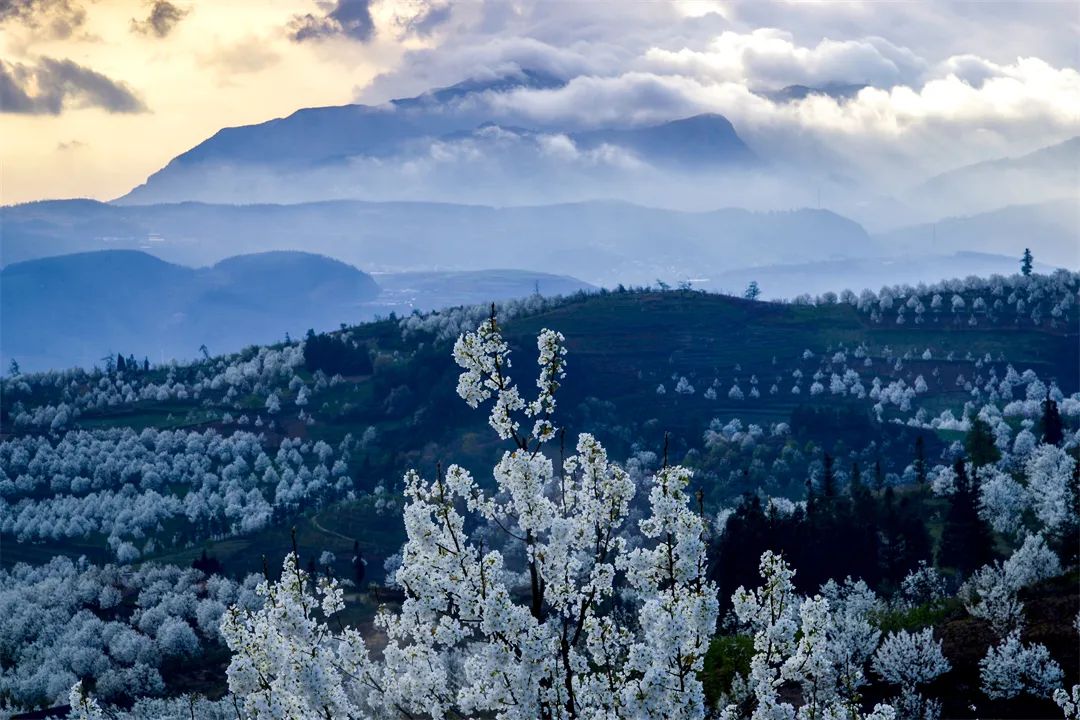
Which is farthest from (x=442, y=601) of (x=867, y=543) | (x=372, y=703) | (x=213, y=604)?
(x=213, y=604)

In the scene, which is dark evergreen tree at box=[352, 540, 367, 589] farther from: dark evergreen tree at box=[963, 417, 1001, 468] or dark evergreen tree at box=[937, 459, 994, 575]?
dark evergreen tree at box=[963, 417, 1001, 468]

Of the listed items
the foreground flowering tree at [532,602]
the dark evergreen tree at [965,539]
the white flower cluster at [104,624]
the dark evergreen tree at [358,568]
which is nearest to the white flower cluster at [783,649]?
the foreground flowering tree at [532,602]

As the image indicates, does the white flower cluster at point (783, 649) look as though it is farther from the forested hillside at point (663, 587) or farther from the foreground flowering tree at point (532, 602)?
the foreground flowering tree at point (532, 602)

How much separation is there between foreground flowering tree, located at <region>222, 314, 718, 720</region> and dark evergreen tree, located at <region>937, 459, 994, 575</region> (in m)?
98.6

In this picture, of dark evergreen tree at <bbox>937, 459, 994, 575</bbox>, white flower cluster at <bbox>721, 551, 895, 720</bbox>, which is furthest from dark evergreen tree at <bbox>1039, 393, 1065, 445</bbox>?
white flower cluster at <bbox>721, 551, 895, 720</bbox>

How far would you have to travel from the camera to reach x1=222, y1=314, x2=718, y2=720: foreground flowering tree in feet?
55.7

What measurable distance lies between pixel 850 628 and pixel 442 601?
198 feet

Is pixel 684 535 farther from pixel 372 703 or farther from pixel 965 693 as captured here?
pixel 965 693

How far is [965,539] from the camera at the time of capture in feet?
369

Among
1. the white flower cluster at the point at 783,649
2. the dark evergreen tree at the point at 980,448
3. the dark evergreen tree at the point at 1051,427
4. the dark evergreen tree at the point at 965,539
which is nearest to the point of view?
the white flower cluster at the point at 783,649

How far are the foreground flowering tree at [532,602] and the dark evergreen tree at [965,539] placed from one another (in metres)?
98.6

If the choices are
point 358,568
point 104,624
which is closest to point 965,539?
point 358,568

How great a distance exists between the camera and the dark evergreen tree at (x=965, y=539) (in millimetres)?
110000

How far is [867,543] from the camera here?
117 m
